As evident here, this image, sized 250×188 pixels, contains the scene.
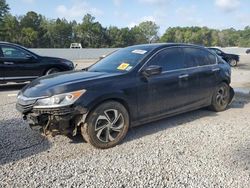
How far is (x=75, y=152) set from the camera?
4.67 metres

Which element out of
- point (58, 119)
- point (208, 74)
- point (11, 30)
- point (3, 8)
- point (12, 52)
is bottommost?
point (58, 119)

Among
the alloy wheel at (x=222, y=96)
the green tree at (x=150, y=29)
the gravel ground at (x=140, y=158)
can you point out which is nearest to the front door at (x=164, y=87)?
the gravel ground at (x=140, y=158)

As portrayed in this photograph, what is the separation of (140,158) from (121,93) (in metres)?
1.12

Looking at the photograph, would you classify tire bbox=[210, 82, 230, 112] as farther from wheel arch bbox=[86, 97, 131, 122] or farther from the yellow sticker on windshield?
wheel arch bbox=[86, 97, 131, 122]

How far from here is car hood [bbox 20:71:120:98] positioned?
15.3 ft

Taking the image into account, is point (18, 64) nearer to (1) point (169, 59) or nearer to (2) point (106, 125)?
(1) point (169, 59)

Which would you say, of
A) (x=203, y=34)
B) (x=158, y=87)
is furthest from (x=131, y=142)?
(x=203, y=34)

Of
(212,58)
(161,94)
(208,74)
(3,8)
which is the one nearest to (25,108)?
(161,94)

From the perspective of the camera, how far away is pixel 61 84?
479 cm

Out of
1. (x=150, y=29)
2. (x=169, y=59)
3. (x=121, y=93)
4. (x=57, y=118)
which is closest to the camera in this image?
(x=57, y=118)

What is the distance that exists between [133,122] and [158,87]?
2.59ft

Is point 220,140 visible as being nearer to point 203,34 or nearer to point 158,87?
point 158,87

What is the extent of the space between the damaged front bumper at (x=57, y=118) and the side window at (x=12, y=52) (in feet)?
20.6

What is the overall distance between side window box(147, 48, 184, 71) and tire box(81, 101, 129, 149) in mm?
1155
